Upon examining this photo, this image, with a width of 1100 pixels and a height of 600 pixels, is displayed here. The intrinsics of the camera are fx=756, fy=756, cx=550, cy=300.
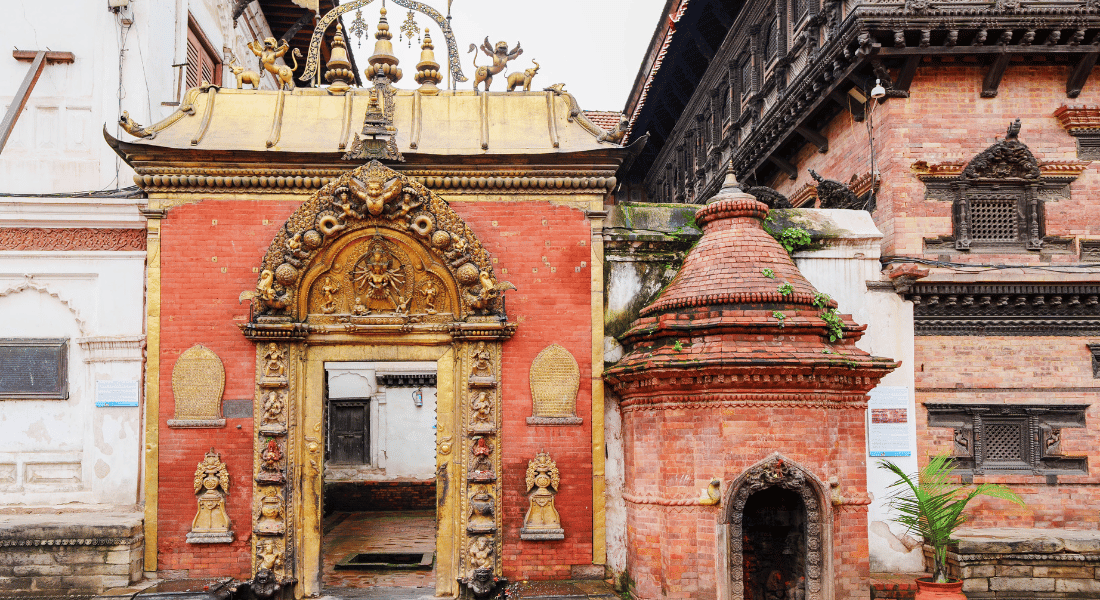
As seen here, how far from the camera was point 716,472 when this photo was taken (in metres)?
7.70

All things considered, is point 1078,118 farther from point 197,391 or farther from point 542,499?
point 197,391

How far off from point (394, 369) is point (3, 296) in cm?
991

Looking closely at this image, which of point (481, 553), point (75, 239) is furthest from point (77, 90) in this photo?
point (481, 553)

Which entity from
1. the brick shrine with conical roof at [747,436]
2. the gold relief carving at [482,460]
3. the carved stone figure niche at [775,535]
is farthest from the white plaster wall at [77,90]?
the carved stone figure niche at [775,535]

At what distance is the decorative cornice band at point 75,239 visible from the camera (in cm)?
900

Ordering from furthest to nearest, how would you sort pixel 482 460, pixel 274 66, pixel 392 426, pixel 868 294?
1. pixel 392 426
2. pixel 274 66
3. pixel 868 294
4. pixel 482 460

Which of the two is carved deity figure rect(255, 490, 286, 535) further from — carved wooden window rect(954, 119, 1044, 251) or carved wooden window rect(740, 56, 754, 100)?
carved wooden window rect(740, 56, 754, 100)

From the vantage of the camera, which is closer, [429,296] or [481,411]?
[481,411]

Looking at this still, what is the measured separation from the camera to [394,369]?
60.2 feet

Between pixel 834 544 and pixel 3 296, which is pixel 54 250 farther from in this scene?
pixel 834 544

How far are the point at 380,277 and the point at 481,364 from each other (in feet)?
4.99

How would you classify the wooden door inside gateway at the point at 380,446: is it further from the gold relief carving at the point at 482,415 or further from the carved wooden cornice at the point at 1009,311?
the carved wooden cornice at the point at 1009,311

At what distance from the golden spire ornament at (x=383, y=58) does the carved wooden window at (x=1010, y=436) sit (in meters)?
8.27

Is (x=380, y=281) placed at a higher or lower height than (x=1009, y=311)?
higher
